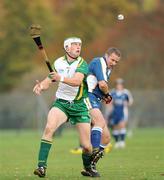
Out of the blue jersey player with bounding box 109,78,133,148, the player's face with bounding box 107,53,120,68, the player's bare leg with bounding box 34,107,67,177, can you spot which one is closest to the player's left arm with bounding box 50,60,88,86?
the player's bare leg with bounding box 34,107,67,177

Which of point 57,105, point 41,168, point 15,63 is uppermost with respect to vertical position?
point 15,63

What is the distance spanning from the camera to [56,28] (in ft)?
174

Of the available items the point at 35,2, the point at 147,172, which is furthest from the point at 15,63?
the point at 147,172

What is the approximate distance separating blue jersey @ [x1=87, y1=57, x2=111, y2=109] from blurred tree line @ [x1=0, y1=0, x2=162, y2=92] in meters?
33.9

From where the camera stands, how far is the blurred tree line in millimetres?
50875

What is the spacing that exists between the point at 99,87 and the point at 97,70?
1.03 feet

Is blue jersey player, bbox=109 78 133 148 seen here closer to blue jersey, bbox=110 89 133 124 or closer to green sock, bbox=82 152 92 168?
blue jersey, bbox=110 89 133 124


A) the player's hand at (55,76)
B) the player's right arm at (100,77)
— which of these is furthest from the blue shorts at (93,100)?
the player's hand at (55,76)

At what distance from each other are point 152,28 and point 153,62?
2.12m

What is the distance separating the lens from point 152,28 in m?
52.0

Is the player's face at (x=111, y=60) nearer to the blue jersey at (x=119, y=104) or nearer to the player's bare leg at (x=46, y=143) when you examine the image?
the player's bare leg at (x=46, y=143)

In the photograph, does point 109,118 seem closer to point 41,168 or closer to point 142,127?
point 41,168

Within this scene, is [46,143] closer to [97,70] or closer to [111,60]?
[97,70]

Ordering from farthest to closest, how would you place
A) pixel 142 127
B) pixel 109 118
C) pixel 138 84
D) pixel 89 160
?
pixel 138 84, pixel 142 127, pixel 109 118, pixel 89 160
